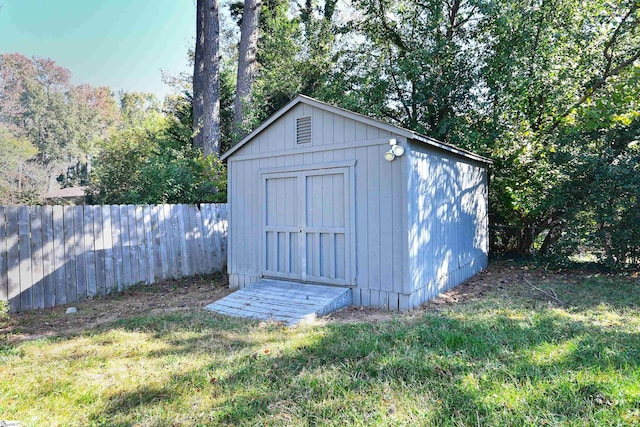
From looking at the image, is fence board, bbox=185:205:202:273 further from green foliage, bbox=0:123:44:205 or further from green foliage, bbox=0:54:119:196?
green foliage, bbox=0:54:119:196

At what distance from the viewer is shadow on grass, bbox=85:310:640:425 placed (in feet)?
7.99

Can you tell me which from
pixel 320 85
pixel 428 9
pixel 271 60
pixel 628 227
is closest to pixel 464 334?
pixel 628 227

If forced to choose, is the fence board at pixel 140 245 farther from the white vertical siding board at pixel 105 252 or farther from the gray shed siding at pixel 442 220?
the gray shed siding at pixel 442 220

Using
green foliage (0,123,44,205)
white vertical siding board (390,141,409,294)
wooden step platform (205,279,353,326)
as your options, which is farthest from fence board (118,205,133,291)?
green foliage (0,123,44,205)

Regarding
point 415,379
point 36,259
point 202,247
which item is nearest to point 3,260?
point 36,259

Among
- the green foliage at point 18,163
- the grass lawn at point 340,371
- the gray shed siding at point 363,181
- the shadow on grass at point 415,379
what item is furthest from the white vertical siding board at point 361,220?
the green foliage at point 18,163

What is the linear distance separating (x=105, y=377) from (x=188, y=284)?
4224mm

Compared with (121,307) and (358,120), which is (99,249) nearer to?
(121,307)

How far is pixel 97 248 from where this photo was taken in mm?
6336

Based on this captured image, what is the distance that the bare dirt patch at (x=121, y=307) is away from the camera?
4.70 meters

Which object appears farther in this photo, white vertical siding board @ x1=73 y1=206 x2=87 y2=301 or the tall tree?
the tall tree

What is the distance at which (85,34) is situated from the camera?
33.8 metres

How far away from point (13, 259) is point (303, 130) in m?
4.49

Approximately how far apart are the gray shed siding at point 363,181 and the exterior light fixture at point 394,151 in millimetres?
88
